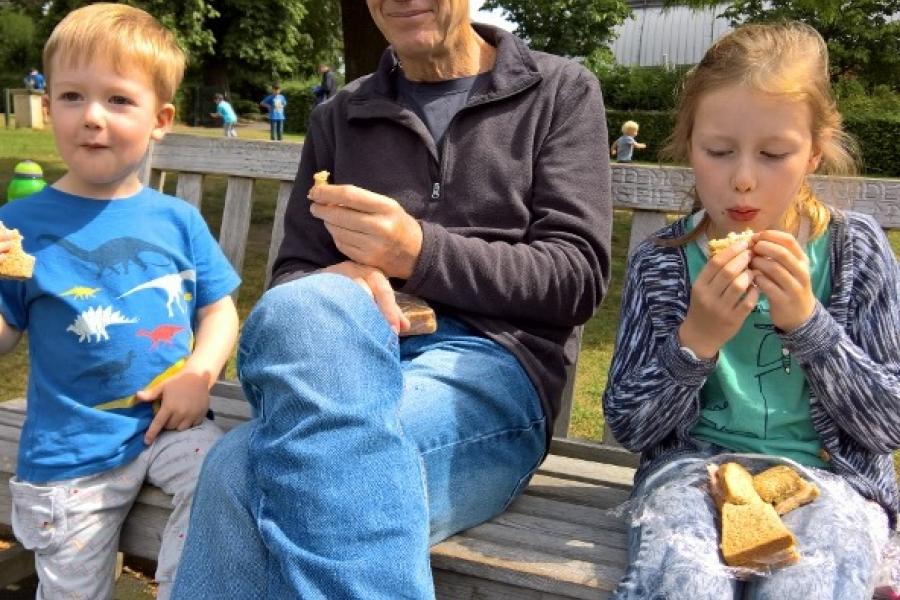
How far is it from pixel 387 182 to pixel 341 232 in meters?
0.34

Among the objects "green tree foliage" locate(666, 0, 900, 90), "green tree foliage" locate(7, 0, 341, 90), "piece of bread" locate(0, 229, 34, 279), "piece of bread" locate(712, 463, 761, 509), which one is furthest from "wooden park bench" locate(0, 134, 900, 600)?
"green tree foliage" locate(666, 0, 900, 90)

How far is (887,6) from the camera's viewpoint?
30.2m

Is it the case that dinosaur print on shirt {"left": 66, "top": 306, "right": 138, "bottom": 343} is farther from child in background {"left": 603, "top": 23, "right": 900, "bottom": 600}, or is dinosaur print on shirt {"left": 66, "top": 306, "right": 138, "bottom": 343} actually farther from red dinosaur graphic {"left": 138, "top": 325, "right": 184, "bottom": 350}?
child in background {"left": 603, "top": 23, "right": 900, "bottom": 600}

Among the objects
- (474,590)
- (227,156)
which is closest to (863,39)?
(227,156)

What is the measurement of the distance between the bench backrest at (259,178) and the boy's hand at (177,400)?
660mm

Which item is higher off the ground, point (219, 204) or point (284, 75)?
point (219, 204)

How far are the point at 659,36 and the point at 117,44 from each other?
51.9m

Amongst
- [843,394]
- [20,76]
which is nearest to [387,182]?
[843,394]

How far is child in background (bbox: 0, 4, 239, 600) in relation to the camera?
2215mm

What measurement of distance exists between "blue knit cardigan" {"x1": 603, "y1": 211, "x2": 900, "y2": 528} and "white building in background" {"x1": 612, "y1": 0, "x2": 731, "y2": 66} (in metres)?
48.7

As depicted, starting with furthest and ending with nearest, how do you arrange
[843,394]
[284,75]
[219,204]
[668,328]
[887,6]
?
[284,75]
[887,6]
[219,204]
[668,328]
[843,394]

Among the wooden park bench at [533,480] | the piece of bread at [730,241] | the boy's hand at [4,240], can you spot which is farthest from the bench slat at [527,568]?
the boy's hand at [4,240]

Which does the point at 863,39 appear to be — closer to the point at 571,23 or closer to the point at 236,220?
the point at 571,23

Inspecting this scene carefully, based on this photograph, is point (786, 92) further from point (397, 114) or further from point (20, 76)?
point (20, 76)
